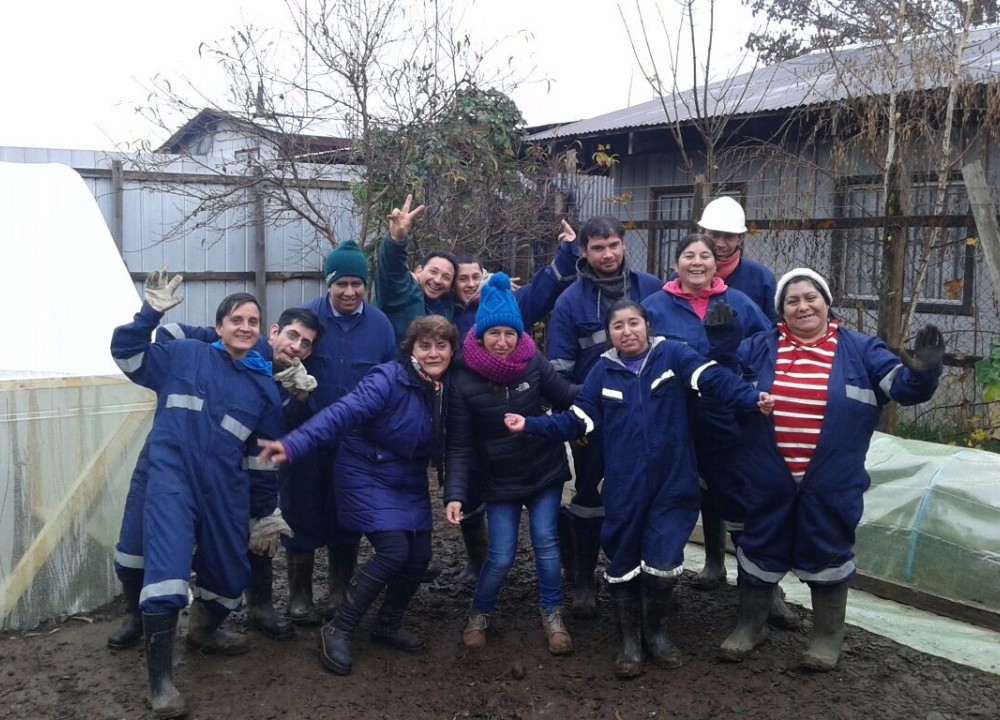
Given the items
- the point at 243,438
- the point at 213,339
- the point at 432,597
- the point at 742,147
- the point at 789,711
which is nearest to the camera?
the point at 789,711

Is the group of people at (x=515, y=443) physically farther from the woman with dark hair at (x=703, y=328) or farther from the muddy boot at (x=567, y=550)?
the muddy boot at (x=567, y=550)

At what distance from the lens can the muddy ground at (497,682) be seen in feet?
12.4

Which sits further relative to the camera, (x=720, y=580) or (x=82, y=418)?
(x=720, y=580)

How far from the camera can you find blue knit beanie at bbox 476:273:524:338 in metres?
4.17

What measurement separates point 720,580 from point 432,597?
1560 millimetres

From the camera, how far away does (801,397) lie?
3910 mm

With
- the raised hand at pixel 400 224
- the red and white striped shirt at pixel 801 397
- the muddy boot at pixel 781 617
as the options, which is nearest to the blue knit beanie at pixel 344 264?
the raised hand at pixel 400 224

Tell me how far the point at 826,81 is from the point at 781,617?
7105mm

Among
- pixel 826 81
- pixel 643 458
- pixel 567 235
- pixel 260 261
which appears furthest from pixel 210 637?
pixel 826 81

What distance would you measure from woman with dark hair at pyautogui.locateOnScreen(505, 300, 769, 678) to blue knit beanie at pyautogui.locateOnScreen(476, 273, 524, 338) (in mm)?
405

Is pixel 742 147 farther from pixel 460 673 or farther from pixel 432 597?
pixel 460 673

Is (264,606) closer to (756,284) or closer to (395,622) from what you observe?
(395,622)

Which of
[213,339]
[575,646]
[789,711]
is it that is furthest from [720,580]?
[213,339]

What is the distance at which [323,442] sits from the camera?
3951mm
